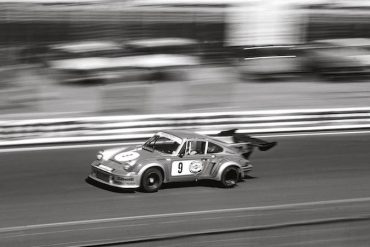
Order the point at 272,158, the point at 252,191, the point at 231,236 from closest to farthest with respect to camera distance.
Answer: the point at 231,236
the point at 252,191
the point at 272,158

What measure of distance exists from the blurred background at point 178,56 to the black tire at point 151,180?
215 inches

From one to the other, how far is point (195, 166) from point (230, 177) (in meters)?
0.78

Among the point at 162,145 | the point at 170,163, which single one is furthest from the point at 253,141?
the point at 170,163

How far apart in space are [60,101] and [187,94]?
354 centimetres

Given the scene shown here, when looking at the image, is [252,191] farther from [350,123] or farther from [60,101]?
[60,101]

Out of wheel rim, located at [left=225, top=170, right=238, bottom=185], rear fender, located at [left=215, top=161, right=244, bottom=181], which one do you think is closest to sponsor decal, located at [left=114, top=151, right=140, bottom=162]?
rear fender, located at [left=215, top=161, right=244, bottom=181]

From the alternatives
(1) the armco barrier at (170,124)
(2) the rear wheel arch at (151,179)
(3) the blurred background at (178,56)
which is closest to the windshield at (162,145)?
(2) the rear wheel arch at (151,179)

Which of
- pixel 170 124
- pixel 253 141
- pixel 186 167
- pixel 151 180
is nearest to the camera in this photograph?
pixel 151 180

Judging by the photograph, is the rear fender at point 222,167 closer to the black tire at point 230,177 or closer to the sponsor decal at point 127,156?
the black tire at point 230,177

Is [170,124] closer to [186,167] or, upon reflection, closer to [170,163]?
[186,167]

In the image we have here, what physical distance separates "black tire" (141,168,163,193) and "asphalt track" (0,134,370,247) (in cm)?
14

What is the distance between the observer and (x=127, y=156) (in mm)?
11383

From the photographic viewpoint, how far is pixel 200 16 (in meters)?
22.9

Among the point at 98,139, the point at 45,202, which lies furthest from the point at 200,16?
the point at 45,202
